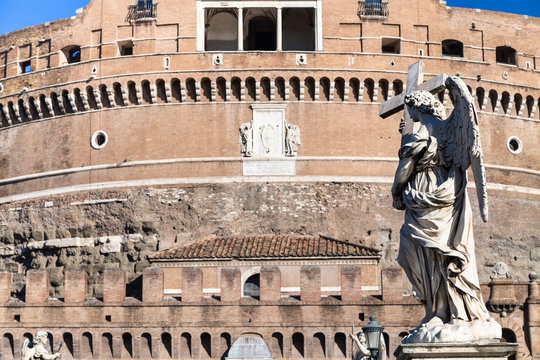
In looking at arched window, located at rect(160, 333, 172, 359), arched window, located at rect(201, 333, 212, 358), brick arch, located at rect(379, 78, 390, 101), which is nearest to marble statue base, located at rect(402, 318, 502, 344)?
arched window, located at rect(201, 333, 212, 358)

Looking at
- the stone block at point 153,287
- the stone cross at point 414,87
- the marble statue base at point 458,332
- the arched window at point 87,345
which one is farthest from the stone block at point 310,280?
the marble statue base at point 458,332

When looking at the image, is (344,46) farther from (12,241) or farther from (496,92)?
(12,241)

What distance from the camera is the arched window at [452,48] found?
122 feet

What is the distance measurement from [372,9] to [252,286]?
10502mm

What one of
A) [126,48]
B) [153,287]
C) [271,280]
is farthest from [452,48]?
[153,287]

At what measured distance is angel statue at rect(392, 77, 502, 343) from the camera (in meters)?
6.75

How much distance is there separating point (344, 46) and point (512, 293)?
33.9ft

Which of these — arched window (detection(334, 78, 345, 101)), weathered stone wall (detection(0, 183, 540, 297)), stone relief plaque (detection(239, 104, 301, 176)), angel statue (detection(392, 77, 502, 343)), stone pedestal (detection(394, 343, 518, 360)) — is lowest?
stone pedestal (detection(394, 343, 518, 360))

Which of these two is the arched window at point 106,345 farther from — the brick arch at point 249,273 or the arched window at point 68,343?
the brick arch at point 249,273

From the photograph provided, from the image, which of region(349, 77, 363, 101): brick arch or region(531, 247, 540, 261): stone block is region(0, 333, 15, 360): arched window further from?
region(531, 247, 540, 261): stone block

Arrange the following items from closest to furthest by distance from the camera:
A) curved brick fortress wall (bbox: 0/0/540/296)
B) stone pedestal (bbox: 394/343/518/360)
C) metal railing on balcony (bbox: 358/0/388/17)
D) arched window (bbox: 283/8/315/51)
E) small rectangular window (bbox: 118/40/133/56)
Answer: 1. stone pedestal (bbox: 394/343/518/360)
2. curved brick fortress wall (bbox: 0/0/540/296)
3. metal railing on balcony (bbox: 358/0/388/17)
4. small rectangular window (bbox: 118/40/133/56)
5. arched window (bbox: 283/8/315/51)

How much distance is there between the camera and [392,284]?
2914 cm

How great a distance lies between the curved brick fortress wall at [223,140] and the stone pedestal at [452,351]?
2650 centimetres

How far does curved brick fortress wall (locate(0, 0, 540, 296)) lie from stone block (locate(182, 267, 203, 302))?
4.17 metres
